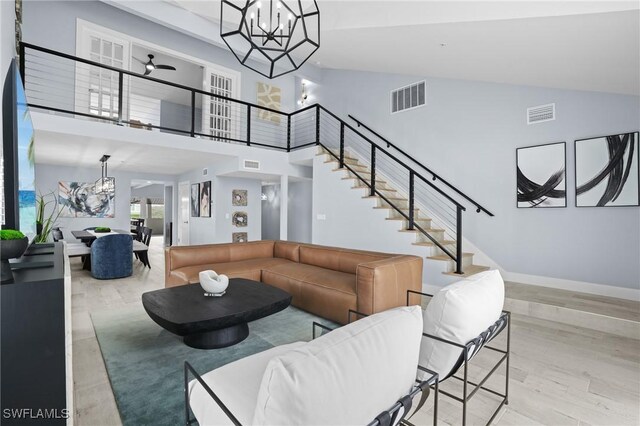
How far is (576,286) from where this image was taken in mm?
4094

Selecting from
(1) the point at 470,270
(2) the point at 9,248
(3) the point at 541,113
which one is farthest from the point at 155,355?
(3) the point at 541,113

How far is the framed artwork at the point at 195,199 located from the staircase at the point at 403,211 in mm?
3653

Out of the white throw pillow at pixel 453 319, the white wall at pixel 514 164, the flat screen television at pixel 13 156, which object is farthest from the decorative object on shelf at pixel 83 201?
the white throw pillow at pixel 453 319

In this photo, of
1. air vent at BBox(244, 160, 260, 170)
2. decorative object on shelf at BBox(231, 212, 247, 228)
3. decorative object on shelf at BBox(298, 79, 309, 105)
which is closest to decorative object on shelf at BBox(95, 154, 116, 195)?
decorative object on shelf at BBox(231, 212, 247, 228)

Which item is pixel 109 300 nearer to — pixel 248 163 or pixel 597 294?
pixel 248 163

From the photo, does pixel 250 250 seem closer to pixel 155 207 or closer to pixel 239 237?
pixel 239 237

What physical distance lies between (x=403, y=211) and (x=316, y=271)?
2.46 metres

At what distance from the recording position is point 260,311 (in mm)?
2514

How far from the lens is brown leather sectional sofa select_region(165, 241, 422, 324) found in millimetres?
2967

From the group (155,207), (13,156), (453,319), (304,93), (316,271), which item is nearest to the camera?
(453,319)

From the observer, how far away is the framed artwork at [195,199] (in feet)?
25.8

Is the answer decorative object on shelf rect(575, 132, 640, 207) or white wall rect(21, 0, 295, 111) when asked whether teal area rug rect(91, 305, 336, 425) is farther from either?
white wall rect(21, 0, 295, 111)

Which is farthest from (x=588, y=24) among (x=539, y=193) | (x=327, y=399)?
(x=327, y=399)

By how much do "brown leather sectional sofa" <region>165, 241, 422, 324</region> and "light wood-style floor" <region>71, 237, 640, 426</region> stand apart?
933 mm
